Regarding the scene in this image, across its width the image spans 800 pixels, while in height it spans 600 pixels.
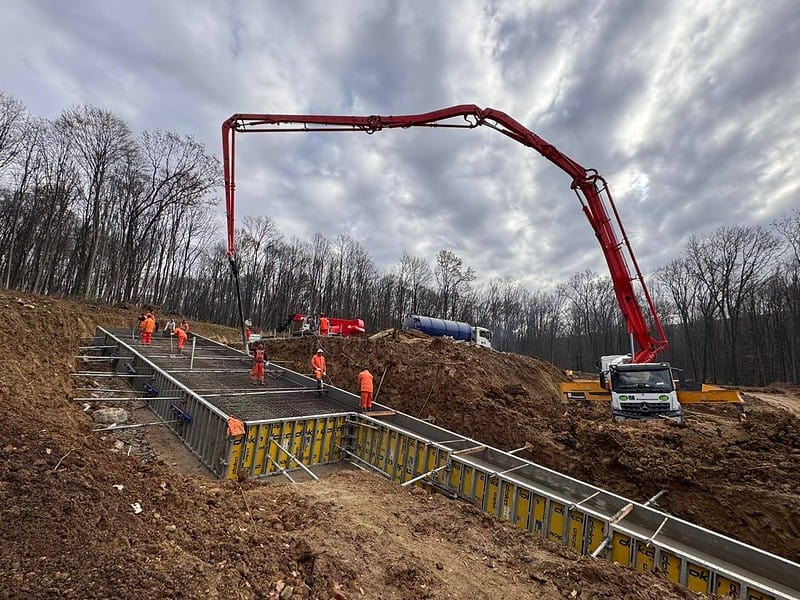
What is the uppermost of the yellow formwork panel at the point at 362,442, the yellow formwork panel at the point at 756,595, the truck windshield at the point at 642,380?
the truck windshield at the point at 642,380

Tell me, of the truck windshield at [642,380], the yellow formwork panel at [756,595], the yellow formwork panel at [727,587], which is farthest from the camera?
the truck windshield at [642,380]

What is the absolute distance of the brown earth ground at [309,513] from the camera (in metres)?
3.33

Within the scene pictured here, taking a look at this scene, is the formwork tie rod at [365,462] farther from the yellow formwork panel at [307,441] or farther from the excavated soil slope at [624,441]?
the excavated soil slope at [624,441]

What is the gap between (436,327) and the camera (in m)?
28.8

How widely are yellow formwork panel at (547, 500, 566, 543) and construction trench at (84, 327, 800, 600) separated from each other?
0.05 ft

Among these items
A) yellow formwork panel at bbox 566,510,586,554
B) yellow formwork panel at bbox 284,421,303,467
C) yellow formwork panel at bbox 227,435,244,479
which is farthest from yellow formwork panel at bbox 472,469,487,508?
yellow formwork panel at bbox 227,435,244,479

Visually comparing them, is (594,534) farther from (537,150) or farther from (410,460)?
(537,150)

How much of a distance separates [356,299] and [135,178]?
104 feet

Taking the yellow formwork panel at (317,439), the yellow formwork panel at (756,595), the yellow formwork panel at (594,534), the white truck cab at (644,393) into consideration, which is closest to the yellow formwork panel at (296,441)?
the yellow formwork panel at (317,439)

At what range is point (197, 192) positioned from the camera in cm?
3438

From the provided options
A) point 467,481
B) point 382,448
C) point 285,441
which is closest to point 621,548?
point 467,481

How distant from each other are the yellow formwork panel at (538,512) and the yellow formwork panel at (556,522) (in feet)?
0.42

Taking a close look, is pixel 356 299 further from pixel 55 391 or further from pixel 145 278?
pixel 55 391

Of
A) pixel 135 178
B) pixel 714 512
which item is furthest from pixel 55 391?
pixel 135 178
